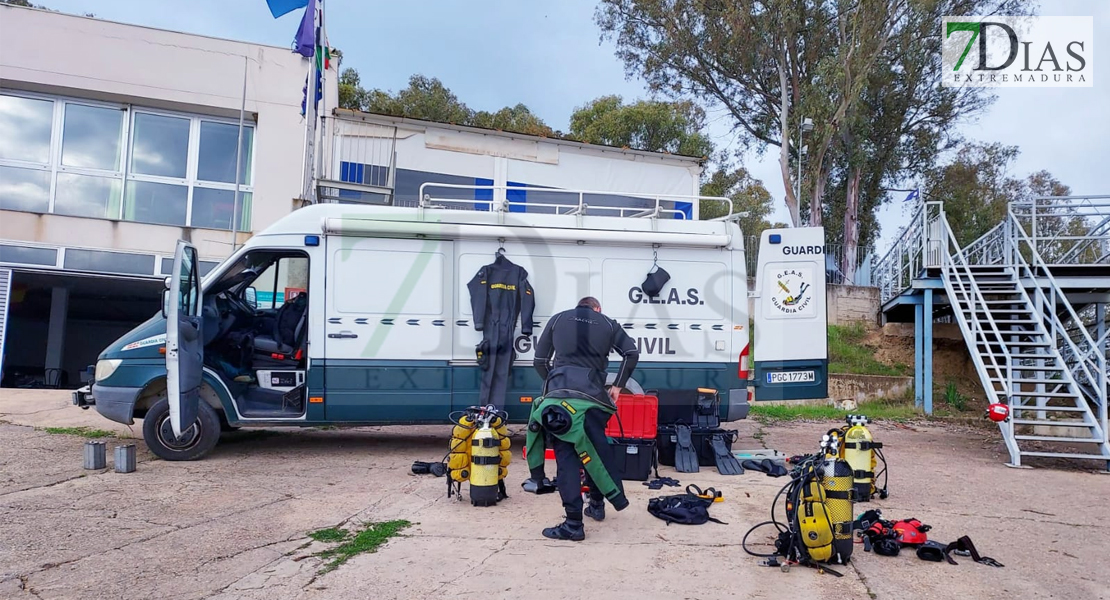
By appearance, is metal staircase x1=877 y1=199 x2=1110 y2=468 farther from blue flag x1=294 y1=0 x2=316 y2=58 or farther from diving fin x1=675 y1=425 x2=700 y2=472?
blue flag x1=294 y1=0 x2=316 y2=58

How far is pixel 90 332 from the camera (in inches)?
648

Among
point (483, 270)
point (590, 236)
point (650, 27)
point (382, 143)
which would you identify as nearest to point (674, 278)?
point (590, 236)

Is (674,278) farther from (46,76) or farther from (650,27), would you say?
(650,27)

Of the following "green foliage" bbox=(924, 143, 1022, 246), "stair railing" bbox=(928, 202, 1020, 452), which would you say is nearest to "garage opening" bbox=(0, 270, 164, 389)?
"stair railing" bbox=(928, 202, 1020, 452)

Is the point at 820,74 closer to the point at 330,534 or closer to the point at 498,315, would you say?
the point at 498,315

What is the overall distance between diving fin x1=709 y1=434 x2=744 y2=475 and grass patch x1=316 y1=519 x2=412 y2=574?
3.41 metres

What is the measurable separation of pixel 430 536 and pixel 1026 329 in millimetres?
10589

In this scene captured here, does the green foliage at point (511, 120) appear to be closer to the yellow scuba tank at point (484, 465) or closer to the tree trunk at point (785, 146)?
the tree trunk at point (785, 146)

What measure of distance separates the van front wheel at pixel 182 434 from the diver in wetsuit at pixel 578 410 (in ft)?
12.1

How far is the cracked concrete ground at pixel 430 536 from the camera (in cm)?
414

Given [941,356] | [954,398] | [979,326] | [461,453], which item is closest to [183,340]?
[461,453]

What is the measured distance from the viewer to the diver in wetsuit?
16.6ft

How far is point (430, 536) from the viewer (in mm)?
5059

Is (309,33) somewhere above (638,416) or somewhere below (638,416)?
Result: above
